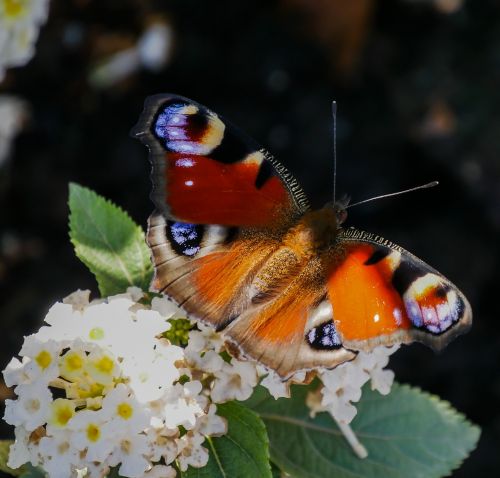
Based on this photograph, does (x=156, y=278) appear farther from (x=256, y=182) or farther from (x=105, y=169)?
(x=105, y=169)

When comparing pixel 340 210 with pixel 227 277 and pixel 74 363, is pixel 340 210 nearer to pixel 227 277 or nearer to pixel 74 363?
pixel 227 277

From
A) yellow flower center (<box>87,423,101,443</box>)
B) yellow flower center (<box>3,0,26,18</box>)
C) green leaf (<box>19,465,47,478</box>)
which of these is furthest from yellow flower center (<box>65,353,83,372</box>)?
yellow flower center (<box>3,0,26,18</box>)

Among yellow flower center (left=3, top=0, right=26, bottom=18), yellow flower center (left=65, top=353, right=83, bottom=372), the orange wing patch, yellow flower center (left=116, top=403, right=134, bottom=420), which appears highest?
yellow flower center (left=3, top=0, right=26, bottom=18)

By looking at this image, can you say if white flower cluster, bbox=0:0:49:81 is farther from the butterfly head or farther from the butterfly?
the butterfly head

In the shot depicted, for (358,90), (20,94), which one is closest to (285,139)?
(358,90)

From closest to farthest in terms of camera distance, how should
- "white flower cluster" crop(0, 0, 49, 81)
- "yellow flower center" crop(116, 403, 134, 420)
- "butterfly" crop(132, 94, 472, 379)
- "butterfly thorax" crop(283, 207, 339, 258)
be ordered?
"yellow flower center" crop(116, 403, 134, 420), "butterfly" crop(132, 94, 472, 379), "butterfly thorax" crop(283, 207, 339, 258), "white flower cluster" crop(0, 0, 49, 81)

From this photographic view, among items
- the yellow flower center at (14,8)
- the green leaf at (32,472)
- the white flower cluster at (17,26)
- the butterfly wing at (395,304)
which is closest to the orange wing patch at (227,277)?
the butterfly wing at (395,304)

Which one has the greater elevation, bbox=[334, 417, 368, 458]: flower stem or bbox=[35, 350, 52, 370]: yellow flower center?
bbox=[35, 350, 52, 370]: yellow flower center
